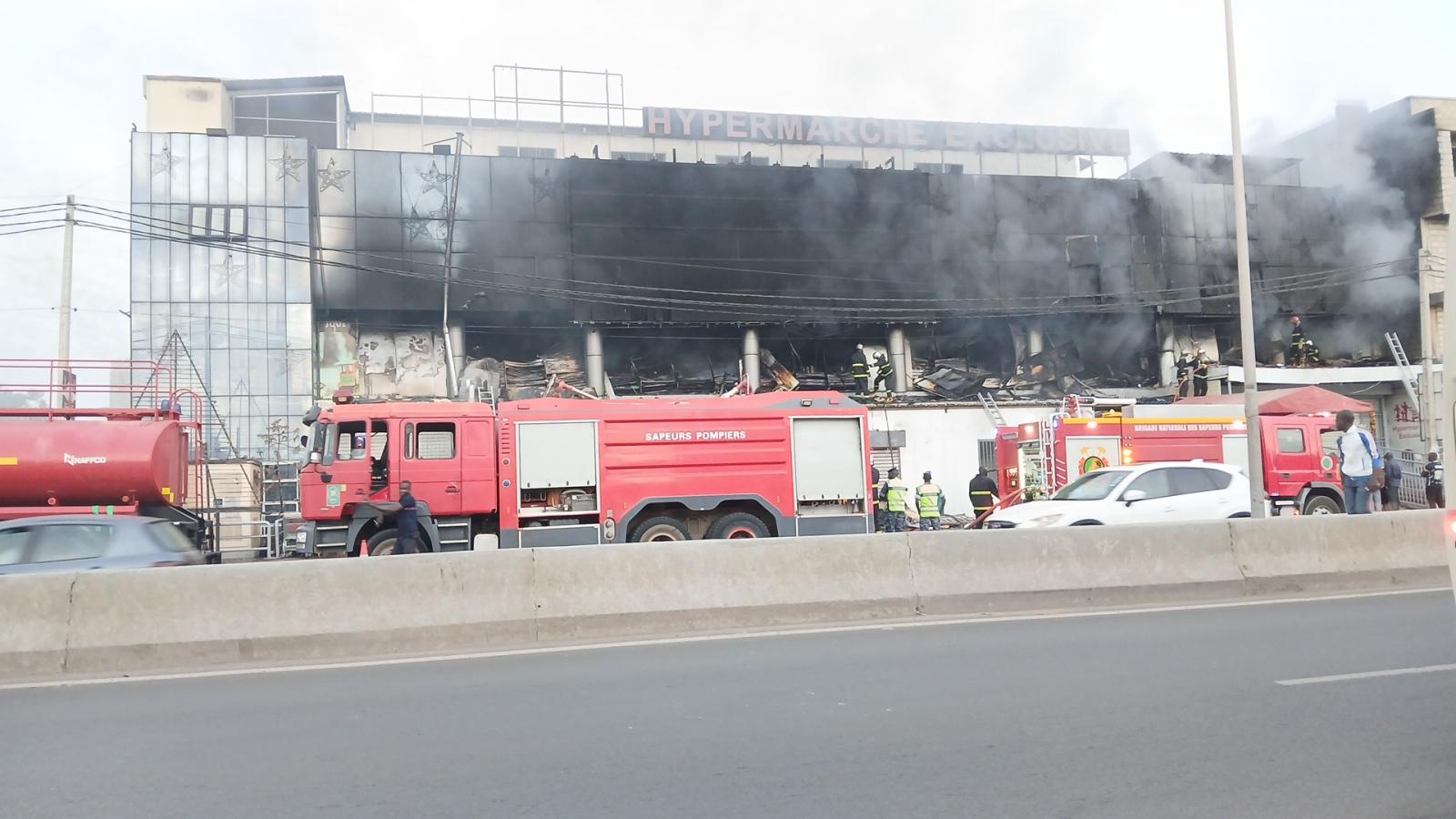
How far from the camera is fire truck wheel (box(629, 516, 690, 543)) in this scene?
1639 centimetres

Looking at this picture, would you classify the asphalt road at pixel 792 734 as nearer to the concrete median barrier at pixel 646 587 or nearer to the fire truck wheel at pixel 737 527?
the concrete median barrier at pixel 646 587

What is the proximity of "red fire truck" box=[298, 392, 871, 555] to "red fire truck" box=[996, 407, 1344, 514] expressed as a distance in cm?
630

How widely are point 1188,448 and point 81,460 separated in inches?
782

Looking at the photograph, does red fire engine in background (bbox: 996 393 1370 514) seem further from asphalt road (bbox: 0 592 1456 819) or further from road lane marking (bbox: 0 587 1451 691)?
asphalt road (bbox: 0 592 1456 819)

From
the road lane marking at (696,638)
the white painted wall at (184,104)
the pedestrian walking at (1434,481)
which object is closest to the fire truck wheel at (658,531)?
the road lane marking at (696,638)

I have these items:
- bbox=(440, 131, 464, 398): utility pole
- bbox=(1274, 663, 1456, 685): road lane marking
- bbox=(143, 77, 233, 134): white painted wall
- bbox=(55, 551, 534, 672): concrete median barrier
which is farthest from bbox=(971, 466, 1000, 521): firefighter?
bbox=(143, 77, 233, 134): white painted wall

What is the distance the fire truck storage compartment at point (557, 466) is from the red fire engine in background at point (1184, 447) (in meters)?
9.37

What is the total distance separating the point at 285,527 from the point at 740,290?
21.7 meters

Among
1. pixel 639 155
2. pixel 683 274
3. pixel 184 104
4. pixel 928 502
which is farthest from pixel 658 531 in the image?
pixel 184 104

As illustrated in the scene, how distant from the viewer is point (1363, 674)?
21.9ft

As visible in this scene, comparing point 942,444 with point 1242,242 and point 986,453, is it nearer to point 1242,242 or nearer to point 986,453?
point 986,453

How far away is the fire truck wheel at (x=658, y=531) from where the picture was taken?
53.8 ft

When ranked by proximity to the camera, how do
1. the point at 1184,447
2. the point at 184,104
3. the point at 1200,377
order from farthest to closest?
the point at 184,104, the point at 1200,377, the point at 1184,447

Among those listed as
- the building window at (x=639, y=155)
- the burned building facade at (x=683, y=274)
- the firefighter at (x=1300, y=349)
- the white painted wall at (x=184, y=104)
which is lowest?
the firefighter at (x=1300, y=349)
